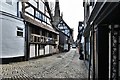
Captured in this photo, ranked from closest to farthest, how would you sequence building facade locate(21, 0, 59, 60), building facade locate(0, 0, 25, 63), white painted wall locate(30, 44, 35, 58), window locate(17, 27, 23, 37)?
1. building facade locate(0, 0, 25, 63)
2. window locate(17, 27, 23, 37)
3. building facade locate(21, 0, 59, 60)
4. white painted wall locate(30, 44, 35, 58)

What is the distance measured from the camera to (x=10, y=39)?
1440cm

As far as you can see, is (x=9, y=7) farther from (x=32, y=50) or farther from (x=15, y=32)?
(x=32, y=50)

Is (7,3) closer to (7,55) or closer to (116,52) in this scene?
(7,55)

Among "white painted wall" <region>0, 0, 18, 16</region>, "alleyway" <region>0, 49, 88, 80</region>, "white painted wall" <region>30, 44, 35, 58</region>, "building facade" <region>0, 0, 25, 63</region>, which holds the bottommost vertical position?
"alleyway" <region>0, 49, 88, 80</region>

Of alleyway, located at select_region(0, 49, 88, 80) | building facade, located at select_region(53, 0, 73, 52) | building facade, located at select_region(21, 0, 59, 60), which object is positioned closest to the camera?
alleyway, located at select_region(0, 49, 88, 80)

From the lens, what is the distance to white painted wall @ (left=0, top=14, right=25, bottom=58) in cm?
1371

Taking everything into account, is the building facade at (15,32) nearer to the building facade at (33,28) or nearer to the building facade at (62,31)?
the building facade at (33,28)

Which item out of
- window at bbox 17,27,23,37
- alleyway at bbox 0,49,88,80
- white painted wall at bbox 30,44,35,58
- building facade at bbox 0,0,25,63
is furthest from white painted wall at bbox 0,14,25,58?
white painted wall at bbox 30,44,35,58

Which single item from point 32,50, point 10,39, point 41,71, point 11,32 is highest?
point 11,32

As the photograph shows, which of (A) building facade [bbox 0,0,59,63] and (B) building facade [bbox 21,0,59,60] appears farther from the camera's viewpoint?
(B) building facade [bbox 21,0,59,60]

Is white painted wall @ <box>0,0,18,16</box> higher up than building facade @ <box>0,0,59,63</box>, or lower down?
higher up

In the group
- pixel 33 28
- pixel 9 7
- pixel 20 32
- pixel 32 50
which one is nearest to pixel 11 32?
pixel 20 32

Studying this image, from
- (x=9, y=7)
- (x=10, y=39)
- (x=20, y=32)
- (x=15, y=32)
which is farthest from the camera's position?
(x=20, y=32)

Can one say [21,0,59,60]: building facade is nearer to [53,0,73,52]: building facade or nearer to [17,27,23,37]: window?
[17,27,23,37]: window
